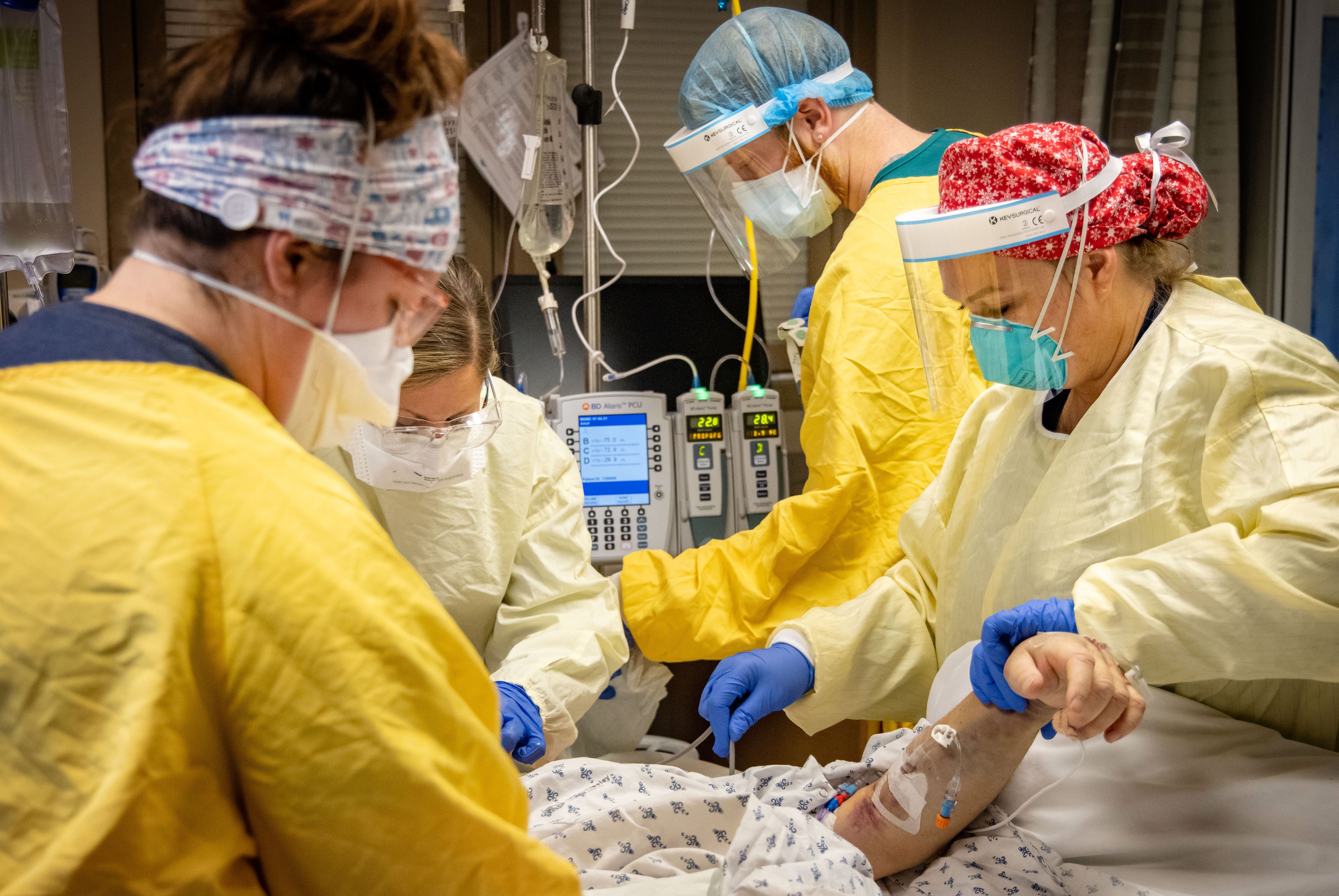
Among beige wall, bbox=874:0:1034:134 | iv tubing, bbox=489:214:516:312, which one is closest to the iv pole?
iv tubing, bbox=489:214:516:312

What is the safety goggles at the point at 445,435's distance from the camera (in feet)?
4.97

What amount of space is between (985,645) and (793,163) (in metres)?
1.20

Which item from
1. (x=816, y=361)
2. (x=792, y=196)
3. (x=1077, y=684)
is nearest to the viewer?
(x=1077, y=684)

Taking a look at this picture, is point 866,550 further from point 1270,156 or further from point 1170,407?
point 1270,156

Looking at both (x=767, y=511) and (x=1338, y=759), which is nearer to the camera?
(x=1338, y=759)

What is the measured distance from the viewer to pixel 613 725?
6.94 ft

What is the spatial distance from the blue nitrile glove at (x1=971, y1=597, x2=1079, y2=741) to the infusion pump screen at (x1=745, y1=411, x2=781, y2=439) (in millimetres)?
1207

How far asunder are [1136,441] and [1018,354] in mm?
196

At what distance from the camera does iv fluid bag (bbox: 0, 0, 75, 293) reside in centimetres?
195

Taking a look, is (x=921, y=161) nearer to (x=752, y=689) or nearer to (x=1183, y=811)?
(x=752, y=689)

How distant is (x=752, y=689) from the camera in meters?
1.65

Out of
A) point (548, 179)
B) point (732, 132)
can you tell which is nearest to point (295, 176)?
point (732, 132)

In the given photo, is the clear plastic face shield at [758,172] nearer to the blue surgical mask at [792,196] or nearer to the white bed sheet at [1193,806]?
the blue surgical mask at [792,196]

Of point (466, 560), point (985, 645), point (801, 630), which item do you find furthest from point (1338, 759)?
point (466, 560)
